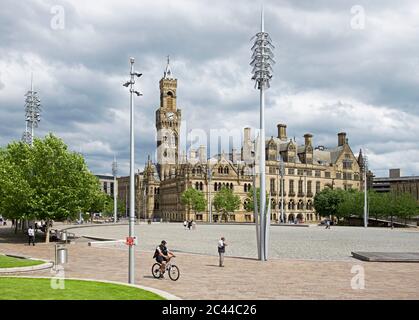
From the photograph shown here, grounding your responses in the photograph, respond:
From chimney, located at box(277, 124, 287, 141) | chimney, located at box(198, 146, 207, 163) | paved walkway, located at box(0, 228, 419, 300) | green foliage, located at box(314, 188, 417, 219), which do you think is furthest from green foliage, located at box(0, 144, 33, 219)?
chimney, located at box(277, 124, 287, 141)

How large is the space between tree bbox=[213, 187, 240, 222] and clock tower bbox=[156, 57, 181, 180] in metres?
39.0

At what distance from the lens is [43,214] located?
4594 centimetres

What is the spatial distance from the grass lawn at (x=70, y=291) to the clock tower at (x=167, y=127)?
144 m

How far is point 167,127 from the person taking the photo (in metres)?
164

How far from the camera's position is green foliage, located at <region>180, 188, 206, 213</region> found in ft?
403

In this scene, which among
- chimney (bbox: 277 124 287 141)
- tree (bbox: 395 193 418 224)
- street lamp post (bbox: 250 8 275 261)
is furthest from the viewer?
chimney (bbox: 277 124 287 141)

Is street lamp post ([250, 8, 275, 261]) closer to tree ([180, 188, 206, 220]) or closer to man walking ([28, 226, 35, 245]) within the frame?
man walking ([28, 226, 35, 245])

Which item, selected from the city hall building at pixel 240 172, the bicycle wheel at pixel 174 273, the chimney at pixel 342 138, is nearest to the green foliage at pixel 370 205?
the city hall building at pixel 240 172

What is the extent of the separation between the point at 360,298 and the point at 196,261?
14053mm

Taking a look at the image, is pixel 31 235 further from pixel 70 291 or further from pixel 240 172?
pixel 240 172

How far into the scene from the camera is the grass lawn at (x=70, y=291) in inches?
615

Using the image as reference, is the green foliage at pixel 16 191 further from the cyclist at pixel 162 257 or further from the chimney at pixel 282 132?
the chimney at pixel 282 132

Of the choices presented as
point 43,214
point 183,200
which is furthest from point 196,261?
point 183,200

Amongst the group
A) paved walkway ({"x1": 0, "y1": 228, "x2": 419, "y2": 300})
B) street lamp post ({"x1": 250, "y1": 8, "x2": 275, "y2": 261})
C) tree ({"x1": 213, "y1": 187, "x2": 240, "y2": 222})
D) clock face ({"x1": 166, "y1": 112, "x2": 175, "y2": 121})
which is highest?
clock face ({"x1": 166, "y1": 112, "x2": 175, "y2": 121})
